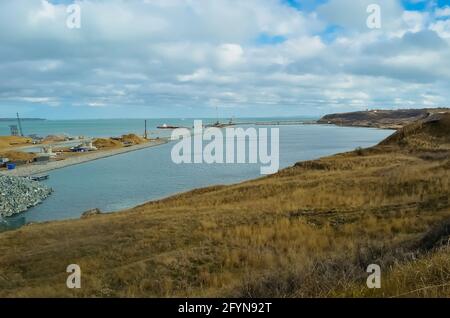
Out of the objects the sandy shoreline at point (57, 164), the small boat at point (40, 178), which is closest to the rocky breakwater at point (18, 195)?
the small boat at point (40, 178)

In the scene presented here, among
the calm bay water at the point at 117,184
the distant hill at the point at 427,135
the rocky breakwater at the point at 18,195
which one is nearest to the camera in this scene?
the calm bay water at the point at 117,184

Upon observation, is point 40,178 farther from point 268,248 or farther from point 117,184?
point 268,248

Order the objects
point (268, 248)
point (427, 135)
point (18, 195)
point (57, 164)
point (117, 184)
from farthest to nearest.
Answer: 1. point (57, 164)
2. point (117, 184)
3. point (427, 135)
4. point (18, 195)
5. point (268, 248)

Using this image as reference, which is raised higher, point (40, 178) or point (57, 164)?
point (57, 164)

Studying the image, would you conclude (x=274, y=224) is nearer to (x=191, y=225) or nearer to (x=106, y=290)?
(x=191, y=225)

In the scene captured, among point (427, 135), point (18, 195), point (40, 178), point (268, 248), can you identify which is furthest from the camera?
point (40, 178)

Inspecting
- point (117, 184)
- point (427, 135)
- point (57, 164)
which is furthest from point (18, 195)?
point (427, 135)

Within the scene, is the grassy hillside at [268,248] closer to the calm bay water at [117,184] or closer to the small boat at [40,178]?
the calm bay water at [117,184]
